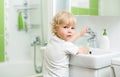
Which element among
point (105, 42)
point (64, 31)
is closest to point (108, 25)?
point (105, 42)

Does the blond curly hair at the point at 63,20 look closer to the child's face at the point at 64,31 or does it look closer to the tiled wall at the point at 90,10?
the child's face at the point at 64,31

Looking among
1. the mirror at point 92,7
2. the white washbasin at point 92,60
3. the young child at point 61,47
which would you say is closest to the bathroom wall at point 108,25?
the mirror at point 92,7

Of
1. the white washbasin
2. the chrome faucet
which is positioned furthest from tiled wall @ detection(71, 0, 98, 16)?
the white washbasin

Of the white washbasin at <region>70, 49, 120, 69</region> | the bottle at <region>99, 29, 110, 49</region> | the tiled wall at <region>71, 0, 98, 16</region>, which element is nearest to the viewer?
the white washbasin at <region>70, 49, 120, 69</region>

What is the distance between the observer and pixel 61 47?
1434mm

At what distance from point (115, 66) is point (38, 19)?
1357 mm

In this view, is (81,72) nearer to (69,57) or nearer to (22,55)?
(69,57)

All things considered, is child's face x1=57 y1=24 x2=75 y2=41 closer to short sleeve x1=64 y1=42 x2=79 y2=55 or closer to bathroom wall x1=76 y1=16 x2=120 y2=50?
short sleeve x1=64 y1=42 x2=79 y2=55

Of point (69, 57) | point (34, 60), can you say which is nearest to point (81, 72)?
point (69, 57)

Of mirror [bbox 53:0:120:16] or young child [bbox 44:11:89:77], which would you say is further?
mirror [bbox 53:0:120:16]

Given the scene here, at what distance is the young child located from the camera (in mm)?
1437

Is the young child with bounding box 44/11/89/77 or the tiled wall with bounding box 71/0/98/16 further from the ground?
the tiled wall with bounding box 71/0/98/16

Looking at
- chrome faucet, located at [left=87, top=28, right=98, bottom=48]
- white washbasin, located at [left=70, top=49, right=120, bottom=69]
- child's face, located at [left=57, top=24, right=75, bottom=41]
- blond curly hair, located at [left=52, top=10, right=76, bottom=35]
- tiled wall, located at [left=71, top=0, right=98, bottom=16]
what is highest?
tiled wall, located at [left=71, top=0, right=98, bottom=16]

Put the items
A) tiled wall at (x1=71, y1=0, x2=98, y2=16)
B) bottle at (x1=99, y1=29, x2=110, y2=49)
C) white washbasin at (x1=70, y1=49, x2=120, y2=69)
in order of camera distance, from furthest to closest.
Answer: tiled wall at (x1=71, y1=0, x2=98, y2=16)
bottle at (x1=99, y1=29, x2=110, y2=49)
white washbasin at (x1=70, y1=49, x2=120, y2=69)
